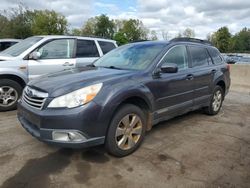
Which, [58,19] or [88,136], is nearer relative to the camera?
[88,136]

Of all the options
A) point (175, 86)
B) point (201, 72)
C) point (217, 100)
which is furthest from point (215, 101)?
point (175, 86)

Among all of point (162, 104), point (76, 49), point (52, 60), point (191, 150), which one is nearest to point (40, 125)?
point (162, 104)

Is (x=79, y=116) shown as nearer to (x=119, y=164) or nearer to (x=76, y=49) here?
(x=119, y=164)

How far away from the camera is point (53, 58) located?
6410mm

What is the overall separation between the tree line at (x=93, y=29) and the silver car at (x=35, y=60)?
2750 cm

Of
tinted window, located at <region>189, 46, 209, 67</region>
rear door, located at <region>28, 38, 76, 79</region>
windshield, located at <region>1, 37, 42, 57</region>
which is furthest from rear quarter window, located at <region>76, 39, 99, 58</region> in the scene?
tinted window, located at <region>189, 46, 209, 67</region>

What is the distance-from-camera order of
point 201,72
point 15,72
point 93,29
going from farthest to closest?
point 93,29
point 15,72
point 201,72

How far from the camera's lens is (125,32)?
59062mm

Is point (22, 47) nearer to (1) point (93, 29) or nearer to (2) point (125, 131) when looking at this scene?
(2) point (125, 131)

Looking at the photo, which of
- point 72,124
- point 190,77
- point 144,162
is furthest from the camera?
point 190,77

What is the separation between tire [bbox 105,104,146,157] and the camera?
3.48 m

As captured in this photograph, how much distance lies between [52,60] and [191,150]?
4.04 meters

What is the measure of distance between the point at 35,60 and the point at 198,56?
12.2 ft

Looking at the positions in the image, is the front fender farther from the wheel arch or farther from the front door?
the front door
